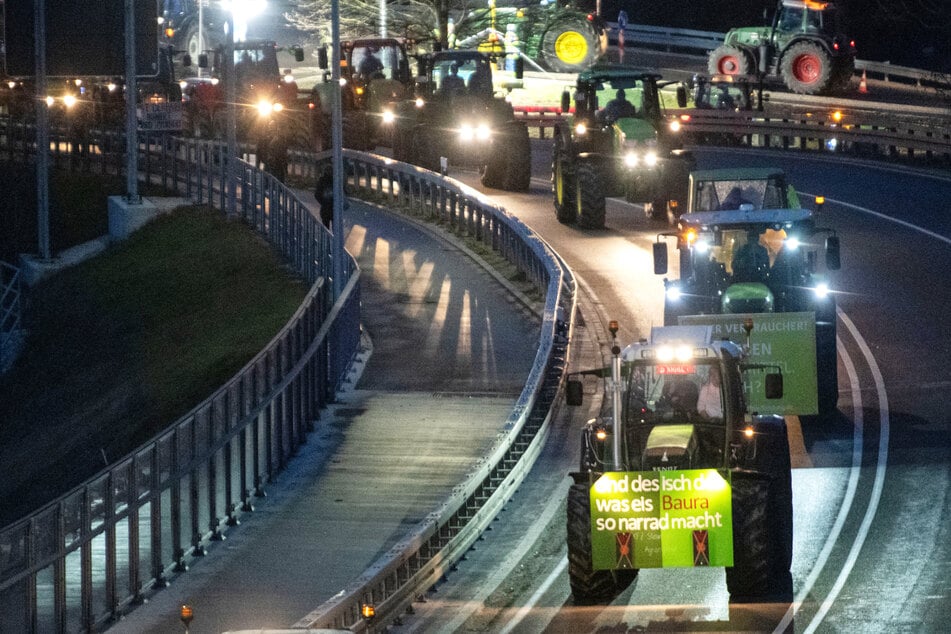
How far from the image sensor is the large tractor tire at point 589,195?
121 ft

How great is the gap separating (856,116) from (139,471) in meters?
35.9

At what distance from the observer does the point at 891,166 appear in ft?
154

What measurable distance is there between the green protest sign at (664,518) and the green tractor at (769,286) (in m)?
6.98

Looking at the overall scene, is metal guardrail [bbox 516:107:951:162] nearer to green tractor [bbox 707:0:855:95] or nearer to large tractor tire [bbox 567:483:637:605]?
green tractor [bbox 707:0:855:95]

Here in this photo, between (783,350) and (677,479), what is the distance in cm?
722

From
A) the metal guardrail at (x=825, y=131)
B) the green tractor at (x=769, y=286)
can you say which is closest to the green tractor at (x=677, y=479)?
the green tractor at (x=769, y=286)

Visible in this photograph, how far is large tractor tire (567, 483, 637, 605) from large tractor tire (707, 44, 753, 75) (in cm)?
4859

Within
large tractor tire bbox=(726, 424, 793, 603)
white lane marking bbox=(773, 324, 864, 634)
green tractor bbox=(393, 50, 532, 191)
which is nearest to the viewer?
large tractor tire bbox=(726, 424, 793, 603)

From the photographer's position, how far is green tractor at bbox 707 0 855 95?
61.7 m

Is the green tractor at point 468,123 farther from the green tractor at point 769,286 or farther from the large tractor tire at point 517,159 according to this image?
the green tractor at point 769,286

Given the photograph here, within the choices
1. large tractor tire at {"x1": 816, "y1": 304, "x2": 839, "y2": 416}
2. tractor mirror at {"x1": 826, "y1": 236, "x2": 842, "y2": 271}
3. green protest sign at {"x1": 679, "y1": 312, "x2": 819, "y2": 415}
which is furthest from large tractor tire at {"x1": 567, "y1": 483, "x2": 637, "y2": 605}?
tractor mirror at {"x1": 826, "y1": 236, "x2": 842, "y2": 271}

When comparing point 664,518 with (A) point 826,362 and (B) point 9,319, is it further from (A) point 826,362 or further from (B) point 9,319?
(B) point 9,319

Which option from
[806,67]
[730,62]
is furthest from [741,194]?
[730,62]

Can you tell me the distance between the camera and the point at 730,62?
6438 cm
